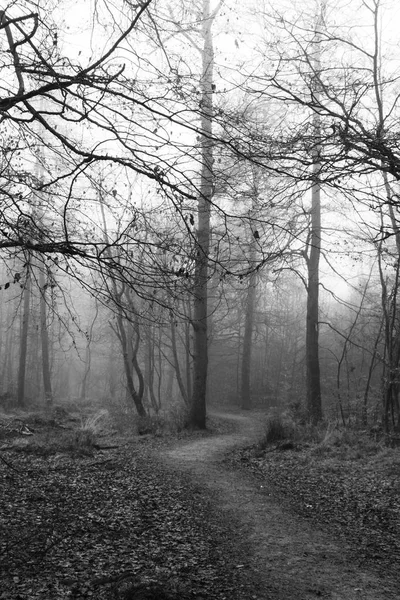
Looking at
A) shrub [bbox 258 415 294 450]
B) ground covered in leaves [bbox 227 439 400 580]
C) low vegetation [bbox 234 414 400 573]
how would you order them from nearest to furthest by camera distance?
ground covered in leaves [bbox 227 439 400 580]
low vegetation [bbox 234 414 400 573]
shrub [bbox 258 415 294 450]

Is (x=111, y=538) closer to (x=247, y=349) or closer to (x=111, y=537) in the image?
(x=111, y=537)

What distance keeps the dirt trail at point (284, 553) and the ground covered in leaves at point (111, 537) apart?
0.64ft

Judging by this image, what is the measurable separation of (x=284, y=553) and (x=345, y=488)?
229 cm

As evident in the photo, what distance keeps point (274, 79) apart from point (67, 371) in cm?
4284

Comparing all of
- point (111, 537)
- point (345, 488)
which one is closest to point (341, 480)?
point (345, 488)

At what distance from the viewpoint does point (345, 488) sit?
21.0 feet

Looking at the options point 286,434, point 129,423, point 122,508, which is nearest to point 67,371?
point 129,423

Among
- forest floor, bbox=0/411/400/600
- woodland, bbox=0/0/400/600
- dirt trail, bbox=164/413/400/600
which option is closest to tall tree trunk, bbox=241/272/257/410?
woodland, bbox=0/0/400/600

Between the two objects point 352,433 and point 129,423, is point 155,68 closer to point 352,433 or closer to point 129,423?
point 352,433

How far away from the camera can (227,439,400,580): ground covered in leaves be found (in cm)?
461

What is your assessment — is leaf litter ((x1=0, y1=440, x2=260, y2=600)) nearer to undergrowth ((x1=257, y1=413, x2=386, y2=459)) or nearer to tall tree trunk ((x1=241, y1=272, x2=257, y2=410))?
undergrowth ((x1=257, y1=413, x2=386, y2=459))

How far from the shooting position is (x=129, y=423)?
44.3 feet

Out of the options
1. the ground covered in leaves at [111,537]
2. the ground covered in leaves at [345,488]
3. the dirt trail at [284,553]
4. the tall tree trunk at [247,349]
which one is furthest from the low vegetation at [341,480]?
the tall tree trunk at [247,349]

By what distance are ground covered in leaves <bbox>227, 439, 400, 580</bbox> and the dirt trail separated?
18 cm
